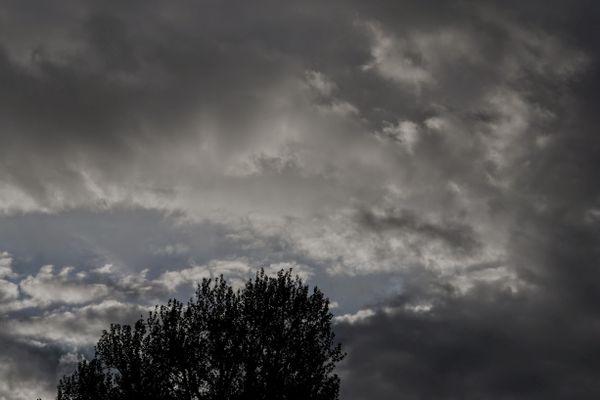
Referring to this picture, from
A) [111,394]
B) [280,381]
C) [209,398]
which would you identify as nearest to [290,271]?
[280,381]

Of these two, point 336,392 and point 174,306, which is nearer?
point 336,392

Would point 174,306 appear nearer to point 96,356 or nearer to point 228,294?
point 228,294

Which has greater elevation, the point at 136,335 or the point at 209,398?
the point at 136,335

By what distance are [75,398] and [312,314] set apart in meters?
A: 21.7

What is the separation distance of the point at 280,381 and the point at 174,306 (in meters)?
9.84

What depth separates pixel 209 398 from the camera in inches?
1486

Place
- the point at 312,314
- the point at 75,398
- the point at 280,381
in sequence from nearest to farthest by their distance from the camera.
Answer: the point at 280,381, the point at 312,314, the point at 75,398

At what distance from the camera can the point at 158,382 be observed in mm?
38625

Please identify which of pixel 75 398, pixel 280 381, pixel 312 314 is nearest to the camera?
pixel 280 381

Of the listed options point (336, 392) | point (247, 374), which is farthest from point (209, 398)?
point (336, 392)

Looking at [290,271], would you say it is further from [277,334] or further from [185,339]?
[185,339]

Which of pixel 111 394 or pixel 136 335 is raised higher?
pixel 136 335

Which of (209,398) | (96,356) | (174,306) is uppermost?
(174,306)

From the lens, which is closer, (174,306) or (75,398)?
(174,306)
